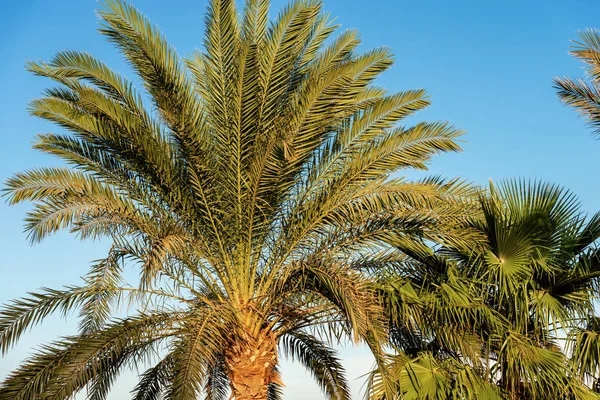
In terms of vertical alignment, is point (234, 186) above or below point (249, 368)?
above

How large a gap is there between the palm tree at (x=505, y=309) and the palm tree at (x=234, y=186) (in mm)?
707

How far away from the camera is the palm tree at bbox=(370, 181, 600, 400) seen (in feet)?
32.2

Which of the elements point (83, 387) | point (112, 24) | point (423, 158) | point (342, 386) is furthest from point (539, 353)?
point (112, 24)

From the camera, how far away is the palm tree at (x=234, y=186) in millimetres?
10086

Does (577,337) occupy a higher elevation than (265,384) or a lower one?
higher

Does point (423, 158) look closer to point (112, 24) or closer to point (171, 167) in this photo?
point (171, 167)

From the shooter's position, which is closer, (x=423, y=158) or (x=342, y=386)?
(x=423, y=158)

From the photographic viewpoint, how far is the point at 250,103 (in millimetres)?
10430

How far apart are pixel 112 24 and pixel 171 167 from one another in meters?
2.29

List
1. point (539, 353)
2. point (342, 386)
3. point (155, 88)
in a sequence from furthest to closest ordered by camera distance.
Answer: point (342, 386) < point (155, 88) < point (539, 353)

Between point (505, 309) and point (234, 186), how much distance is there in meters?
4.67

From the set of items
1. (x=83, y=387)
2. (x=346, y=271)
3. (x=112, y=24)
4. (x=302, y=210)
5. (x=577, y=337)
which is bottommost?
(x=83, y=387)

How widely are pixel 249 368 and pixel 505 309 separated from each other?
411cm

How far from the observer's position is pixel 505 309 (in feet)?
35.8
